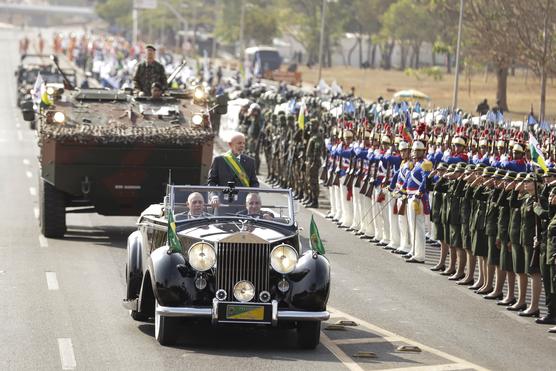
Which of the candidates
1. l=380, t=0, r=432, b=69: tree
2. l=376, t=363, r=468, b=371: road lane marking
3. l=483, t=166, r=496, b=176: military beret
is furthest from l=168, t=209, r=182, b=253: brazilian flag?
l=380, t=0, r=432, b=69: tree

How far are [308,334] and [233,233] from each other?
118 centimetres

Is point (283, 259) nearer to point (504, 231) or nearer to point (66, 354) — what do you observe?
point (66, 354)

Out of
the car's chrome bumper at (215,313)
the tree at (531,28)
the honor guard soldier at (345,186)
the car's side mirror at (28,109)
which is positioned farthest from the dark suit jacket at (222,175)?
the tree at (531,28)

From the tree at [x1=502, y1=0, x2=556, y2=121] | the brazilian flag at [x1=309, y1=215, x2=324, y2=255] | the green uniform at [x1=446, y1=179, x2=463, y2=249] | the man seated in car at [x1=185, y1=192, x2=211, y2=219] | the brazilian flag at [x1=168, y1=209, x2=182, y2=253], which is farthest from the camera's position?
the tree at [x1=502, y1=0, x2=556, y2=121]

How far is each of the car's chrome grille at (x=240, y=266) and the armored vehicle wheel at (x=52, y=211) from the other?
1023 cm

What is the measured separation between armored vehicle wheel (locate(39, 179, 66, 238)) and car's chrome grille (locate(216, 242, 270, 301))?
10.2 metres

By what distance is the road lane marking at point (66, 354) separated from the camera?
13750 mm

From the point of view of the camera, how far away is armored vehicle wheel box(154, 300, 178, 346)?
1473 cm

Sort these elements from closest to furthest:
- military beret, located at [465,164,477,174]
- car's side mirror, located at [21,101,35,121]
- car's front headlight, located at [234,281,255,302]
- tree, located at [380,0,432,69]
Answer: car's front headlight, located at [234,281,255,302], military beret, located at [465,164,477,174], car's side mirror, located at [21,101,35,121], tree, located at [380,0,432,69]

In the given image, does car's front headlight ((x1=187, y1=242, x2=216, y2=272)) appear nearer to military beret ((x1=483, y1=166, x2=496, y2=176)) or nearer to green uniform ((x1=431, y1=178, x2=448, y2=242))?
military beret ((x1=483, y1=166, x2=496, y2=176))

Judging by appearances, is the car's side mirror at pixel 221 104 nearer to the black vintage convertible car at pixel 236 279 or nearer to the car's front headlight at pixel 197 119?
the car's front headlight at pixel 197 119

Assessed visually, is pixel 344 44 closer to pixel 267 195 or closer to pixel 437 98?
pixel 437 98

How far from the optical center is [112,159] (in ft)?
80.0

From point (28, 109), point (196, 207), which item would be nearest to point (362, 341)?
point (196, 207)
